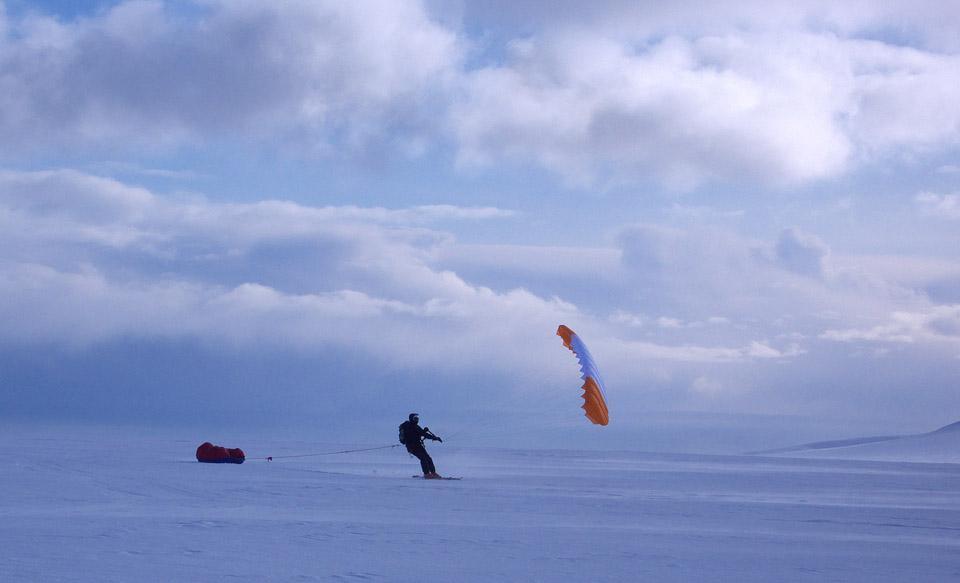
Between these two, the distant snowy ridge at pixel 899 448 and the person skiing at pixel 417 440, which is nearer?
the person skiing at pixel 417 440

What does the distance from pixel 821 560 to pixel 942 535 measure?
3.66m

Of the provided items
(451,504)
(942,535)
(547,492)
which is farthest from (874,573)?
(547,492)

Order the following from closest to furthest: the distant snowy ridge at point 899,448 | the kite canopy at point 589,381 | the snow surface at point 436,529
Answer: the snow surface at point 436,529
the kite canopy at point 589,381
the distant snowy ridge at point 899,448

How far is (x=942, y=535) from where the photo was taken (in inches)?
523

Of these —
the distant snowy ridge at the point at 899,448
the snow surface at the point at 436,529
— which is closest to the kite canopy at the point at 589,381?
the snow surface at the point at 436,529

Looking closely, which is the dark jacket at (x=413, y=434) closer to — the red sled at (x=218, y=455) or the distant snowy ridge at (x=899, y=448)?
the red sled at (x=218, y=455)

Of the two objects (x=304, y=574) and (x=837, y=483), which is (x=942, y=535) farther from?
(x=837, y=483)

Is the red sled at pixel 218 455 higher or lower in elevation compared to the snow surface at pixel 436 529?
higher

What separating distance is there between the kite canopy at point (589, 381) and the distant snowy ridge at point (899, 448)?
33.6m

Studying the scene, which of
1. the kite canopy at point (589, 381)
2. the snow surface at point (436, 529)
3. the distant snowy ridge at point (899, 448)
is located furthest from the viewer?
the distant snowy ridge at point (899, 448)

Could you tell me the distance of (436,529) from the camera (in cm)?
1183

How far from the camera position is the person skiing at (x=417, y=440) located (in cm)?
2023

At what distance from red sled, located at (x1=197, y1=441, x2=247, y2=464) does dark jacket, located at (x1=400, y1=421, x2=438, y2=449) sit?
12.0ft

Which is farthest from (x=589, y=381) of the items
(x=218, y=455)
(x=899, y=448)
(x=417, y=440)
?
(x=899, y=448)
